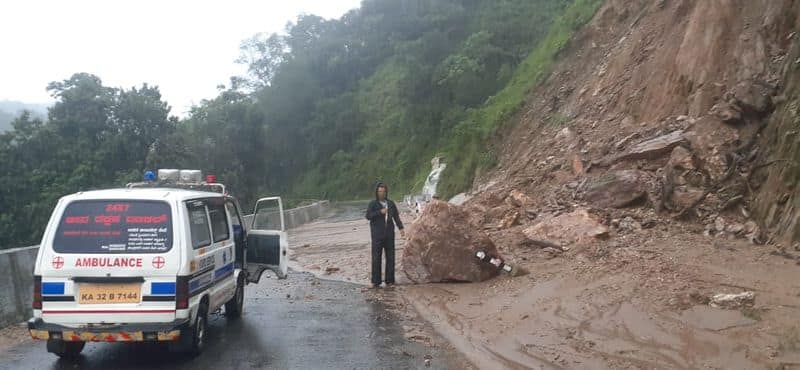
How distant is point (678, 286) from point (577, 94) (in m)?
12.1

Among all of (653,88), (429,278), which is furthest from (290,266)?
(653,88)

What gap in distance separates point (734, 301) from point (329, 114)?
6015 centimetres

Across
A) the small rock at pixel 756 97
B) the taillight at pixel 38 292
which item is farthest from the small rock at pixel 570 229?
the taillight at pixel 38 292

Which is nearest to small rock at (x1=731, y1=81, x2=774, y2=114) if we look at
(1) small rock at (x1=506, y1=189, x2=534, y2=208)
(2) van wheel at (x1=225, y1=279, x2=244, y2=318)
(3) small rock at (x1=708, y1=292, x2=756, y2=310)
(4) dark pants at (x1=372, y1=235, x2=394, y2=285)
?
(1) small rock at (x1=506, y1=189, x2=534, y2=208)

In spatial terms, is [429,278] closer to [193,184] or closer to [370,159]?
[193,184]

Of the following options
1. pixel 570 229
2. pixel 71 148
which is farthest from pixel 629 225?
pixel 71 148

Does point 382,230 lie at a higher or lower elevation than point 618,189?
lower

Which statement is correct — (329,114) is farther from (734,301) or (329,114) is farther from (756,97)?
(734,301)

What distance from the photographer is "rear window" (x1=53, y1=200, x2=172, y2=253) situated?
22.1 ft

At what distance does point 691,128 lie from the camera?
465 inches

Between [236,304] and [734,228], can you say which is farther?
[236,304]

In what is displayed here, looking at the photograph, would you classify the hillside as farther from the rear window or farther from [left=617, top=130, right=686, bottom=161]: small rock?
the rear window

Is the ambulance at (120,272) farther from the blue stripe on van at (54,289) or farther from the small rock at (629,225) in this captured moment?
the small rock at (629,225)

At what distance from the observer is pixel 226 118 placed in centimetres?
5353
